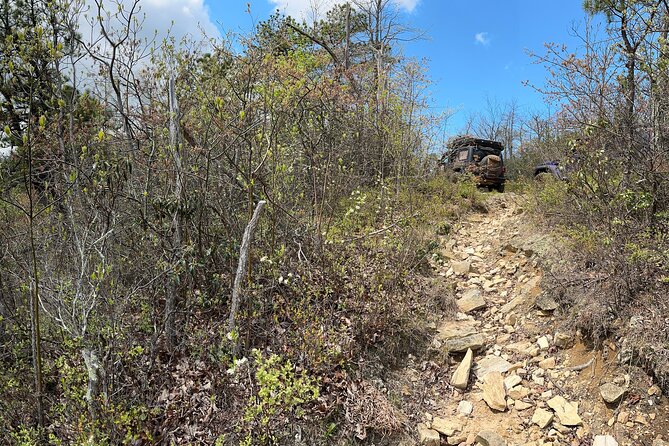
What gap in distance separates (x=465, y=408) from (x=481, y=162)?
8.46 m

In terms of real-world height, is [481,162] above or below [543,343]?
above

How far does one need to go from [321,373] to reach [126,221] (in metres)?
2.57

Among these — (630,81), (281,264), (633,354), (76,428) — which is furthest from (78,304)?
(630,81)

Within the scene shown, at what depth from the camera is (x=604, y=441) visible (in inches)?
124

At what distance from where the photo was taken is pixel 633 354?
3.46 m

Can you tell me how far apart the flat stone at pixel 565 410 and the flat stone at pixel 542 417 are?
7cm

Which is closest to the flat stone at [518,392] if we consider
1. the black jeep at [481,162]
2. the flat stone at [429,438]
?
the flat stone at [429,438]

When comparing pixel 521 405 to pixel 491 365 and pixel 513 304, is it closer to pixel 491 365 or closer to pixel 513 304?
pixel 491 365

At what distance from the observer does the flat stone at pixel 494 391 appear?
12.4ft

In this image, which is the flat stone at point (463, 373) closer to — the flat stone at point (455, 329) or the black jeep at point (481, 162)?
the flat stone at point (455, 329)

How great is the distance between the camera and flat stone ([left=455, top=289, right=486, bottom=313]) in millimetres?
5340

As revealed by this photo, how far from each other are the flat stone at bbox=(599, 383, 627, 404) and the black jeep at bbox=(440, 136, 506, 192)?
6.82 metres

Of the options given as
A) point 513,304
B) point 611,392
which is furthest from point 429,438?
point 513,304

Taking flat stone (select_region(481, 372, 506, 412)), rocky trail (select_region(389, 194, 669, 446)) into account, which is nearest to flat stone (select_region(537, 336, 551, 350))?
rocky trail (select_region(389, 194, 669, 446))
